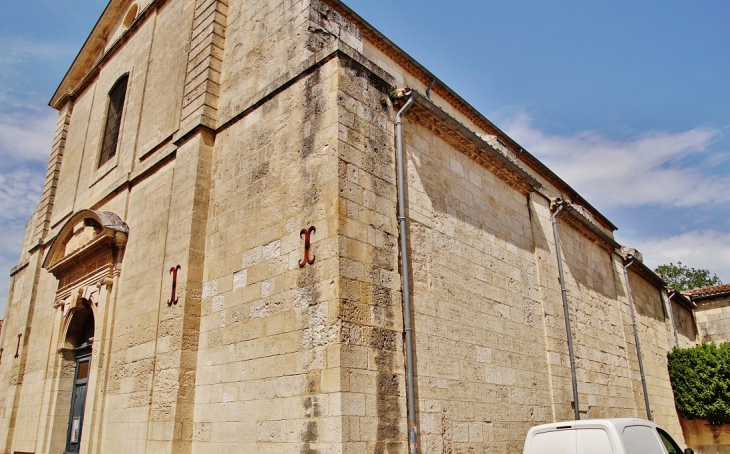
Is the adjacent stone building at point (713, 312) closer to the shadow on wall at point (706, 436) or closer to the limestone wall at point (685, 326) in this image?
the limestone wall at point (685, 326)

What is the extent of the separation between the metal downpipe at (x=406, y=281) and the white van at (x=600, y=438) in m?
1.10

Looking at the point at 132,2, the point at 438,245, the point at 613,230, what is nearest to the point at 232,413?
the point at 438,245

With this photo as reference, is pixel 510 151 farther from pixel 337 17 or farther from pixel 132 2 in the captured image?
pixel 132 2

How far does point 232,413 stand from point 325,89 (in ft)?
11.8

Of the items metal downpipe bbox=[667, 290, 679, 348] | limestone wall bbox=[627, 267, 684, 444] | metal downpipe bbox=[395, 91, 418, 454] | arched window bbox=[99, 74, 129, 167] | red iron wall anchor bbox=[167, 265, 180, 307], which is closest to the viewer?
metal downpipe bbox=[395, 91, 418, 454]

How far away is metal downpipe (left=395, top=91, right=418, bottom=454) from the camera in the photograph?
546 centimetres

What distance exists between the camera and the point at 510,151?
432 inches

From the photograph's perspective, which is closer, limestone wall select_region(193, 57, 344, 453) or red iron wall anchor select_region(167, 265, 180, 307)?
limestone wall select_region(193, 57, 344, 453)

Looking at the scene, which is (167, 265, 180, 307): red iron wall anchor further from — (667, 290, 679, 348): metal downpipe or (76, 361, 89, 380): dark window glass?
(667, 290, 679, 348): metal downpipe

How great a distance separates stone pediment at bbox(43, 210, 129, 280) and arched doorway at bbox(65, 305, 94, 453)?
0.86 meters

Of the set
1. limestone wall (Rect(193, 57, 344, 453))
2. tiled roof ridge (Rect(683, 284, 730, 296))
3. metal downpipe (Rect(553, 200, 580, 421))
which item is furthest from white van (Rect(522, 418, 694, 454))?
tiled roof ridge (Rect(683, 284, 730, 296))

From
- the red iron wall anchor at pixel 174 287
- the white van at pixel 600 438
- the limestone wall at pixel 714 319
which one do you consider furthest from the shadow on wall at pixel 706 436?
the red iron wall anchor at pixel 174 287

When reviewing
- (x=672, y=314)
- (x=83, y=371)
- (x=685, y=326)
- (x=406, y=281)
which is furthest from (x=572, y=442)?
(x=685, y=326)

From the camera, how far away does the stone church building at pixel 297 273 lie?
5.52 meters
